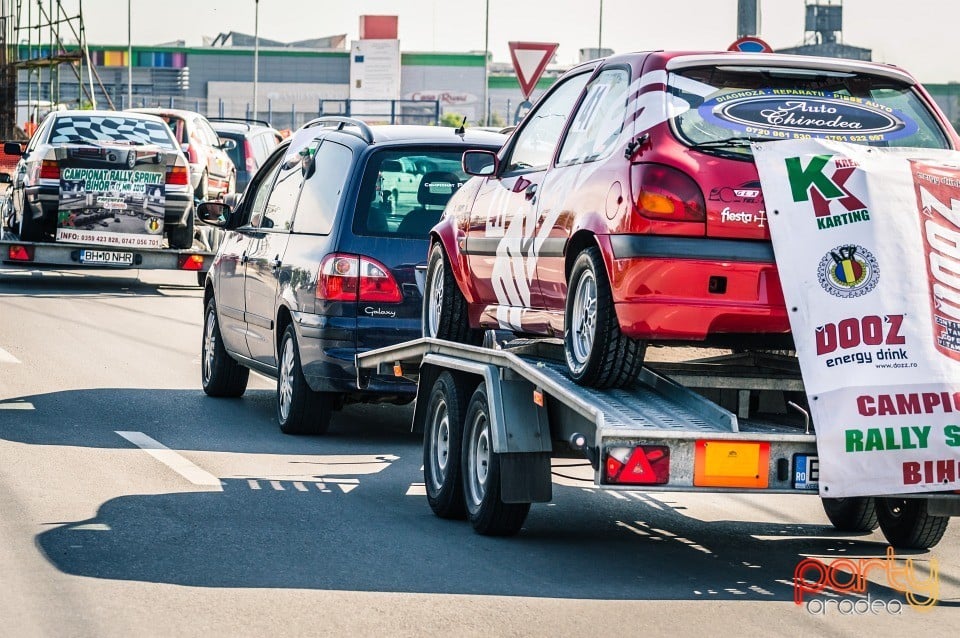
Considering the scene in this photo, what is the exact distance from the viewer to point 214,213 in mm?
13273

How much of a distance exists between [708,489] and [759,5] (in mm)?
11110

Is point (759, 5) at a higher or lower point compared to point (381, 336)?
higher

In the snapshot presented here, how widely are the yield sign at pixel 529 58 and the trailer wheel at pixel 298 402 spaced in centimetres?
1225

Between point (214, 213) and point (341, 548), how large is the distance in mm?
6272

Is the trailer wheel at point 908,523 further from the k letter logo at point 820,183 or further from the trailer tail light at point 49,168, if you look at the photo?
the trailer tail light at point 49,168

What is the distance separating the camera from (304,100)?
383ft

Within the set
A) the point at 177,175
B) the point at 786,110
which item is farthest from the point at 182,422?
the point at 177,175

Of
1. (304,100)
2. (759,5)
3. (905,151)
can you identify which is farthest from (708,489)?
(304,100)

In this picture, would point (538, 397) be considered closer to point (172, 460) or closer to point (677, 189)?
point (677, 189)

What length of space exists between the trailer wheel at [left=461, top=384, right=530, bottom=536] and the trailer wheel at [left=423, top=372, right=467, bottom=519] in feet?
0.29

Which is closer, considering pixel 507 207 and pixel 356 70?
pixel 507 207

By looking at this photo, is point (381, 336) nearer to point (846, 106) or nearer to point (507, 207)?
point (507, 207)

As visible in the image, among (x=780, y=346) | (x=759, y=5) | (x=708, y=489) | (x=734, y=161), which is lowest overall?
(x=708, y=489)

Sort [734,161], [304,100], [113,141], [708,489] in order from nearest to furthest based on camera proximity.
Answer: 1. [708,489]
2. [734,161]
3. [113,141]
4. [304,100]
